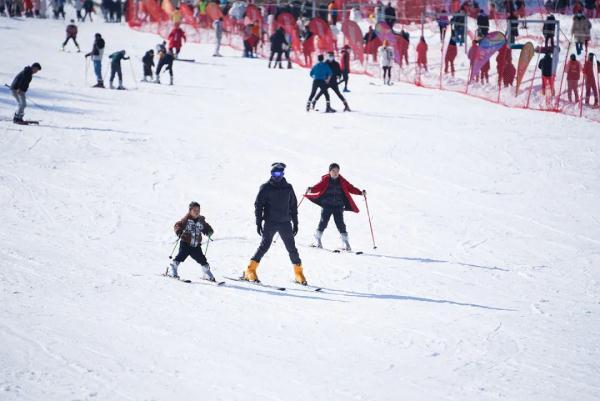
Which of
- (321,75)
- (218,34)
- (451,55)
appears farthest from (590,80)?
(218,34)

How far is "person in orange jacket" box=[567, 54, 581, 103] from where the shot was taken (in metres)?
21.7

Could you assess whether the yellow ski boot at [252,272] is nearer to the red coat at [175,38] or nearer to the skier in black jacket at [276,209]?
the skier in black jacket at [276,209]

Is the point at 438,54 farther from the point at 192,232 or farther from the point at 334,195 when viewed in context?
the point at 192,232

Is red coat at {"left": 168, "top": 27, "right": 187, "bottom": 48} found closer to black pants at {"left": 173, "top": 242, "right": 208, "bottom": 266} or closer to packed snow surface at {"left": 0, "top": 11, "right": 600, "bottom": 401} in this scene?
packed snow surface at {"left": 0, "top": 11, "right": 600, "bottom": 401}

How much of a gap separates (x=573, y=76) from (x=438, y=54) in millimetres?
8036

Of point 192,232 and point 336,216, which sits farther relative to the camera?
point 336,216

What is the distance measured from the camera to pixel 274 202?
9781 mm

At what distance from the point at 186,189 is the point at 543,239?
5932 millimetres

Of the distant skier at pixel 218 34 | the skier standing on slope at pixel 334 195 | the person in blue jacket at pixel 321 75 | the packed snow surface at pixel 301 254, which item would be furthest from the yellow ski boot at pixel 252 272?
the distant skier at pixel 218 34

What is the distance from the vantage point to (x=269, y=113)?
21484mm

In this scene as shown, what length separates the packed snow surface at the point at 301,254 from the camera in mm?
7340

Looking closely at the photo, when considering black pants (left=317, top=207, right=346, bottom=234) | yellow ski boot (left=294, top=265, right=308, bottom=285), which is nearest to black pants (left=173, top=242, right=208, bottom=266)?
yellow ski boot (left=294, top=265, right=308, bottom=285)

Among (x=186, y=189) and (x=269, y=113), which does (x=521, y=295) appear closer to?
(x=186, y=189)

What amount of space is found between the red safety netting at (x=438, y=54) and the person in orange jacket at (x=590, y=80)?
0.02 metres
